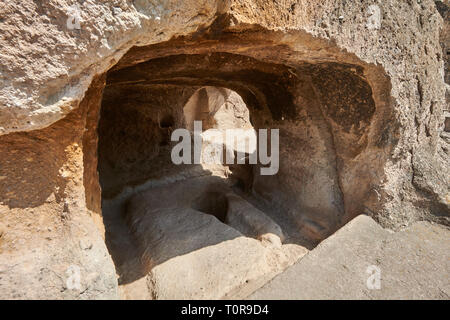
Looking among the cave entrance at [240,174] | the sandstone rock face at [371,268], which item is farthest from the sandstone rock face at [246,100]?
the sandstone rock face at [371,268]

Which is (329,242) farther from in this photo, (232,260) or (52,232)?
(52,232)

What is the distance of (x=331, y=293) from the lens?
1120 mm

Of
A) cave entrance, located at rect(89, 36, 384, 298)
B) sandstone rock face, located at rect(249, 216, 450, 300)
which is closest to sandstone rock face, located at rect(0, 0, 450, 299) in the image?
cave entrance, located at rect(89, 36, 384, 298)

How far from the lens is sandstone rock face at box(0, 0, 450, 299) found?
2.69 ft

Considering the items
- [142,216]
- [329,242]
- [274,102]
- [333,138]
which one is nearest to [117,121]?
[142,216]

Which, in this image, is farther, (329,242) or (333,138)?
(333,138)

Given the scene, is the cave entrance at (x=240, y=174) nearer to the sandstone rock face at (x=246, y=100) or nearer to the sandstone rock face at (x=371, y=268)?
the sandstone rock face at (x=246, y=100)

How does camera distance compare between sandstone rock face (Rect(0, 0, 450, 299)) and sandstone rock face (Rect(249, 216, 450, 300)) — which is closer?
sandstone rock face (Rect(0, 0, 450, 299))

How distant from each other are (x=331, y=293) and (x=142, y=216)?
1555mm

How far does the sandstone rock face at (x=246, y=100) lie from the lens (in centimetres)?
82
